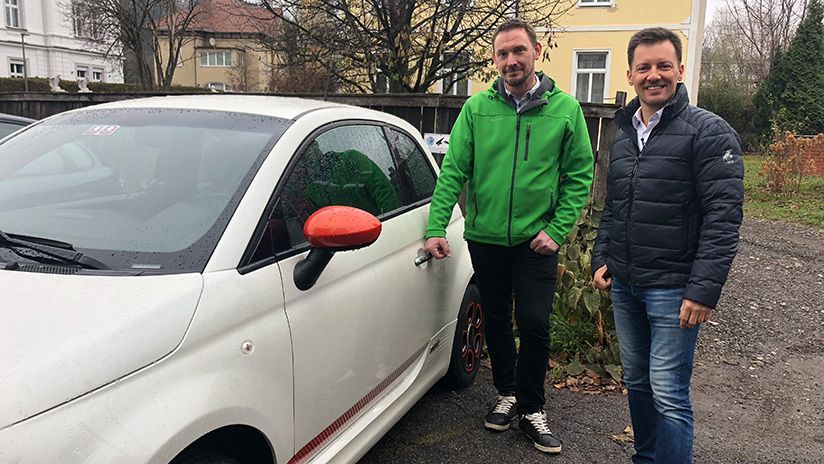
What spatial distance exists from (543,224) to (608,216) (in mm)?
414

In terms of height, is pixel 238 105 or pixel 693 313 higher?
pixel 238 105

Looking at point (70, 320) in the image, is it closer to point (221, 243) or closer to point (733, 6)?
point (221, 243)

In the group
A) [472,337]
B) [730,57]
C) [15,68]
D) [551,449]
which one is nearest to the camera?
[551,449]

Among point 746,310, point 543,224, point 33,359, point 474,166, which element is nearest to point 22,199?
point 33,359

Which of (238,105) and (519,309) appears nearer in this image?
(238,105)

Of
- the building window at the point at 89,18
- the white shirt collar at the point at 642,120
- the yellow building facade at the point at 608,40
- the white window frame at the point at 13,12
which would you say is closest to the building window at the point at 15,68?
the white window frame at the point at 13,12

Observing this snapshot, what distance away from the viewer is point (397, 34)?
7602 mm

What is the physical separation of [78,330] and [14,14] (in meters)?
46.3

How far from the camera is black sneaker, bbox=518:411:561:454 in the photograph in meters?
3.29

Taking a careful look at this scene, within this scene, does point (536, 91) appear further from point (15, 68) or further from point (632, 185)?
point (15, 68)

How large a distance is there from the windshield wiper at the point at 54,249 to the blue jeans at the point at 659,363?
198 centimetres

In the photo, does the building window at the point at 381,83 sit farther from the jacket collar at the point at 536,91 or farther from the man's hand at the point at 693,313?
the man's hand at the point at 693,313

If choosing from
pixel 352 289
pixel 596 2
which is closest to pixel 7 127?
pixel 352 289

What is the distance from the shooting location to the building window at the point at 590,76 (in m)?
22.0
